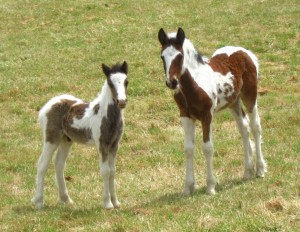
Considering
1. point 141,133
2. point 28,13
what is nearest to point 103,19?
point 28,13

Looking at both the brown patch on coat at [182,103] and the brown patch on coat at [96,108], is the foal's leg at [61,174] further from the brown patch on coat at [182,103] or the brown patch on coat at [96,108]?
the brown patch on coat at [182,103]

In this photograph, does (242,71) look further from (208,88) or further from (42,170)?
(42,170)

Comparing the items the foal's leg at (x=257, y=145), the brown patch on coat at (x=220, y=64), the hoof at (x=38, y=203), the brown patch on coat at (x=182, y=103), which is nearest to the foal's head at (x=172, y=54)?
the brown patch on coat at (x=182, y=103)

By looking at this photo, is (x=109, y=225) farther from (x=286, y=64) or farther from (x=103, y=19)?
(x=103, y=19)

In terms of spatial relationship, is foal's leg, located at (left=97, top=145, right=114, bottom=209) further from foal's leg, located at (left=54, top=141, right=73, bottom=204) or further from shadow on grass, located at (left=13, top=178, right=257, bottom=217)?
foal's leg, located at (left=54, top=141, right=73, bottom=204)

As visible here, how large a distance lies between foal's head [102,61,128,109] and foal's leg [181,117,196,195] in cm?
138

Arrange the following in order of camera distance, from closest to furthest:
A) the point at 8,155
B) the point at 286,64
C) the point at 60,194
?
the point at 60,194 → the point at 8,155 → the point at 286,64

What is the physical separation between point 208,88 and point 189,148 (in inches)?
43.3

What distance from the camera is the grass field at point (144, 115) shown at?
32.1 ft

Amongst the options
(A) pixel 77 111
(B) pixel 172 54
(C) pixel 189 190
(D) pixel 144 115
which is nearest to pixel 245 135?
(C) pixel 189 190

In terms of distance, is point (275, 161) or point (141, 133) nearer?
point (275, 161)

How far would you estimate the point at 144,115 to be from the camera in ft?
58.7

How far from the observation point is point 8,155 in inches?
594

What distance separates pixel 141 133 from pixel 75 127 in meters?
5.42
